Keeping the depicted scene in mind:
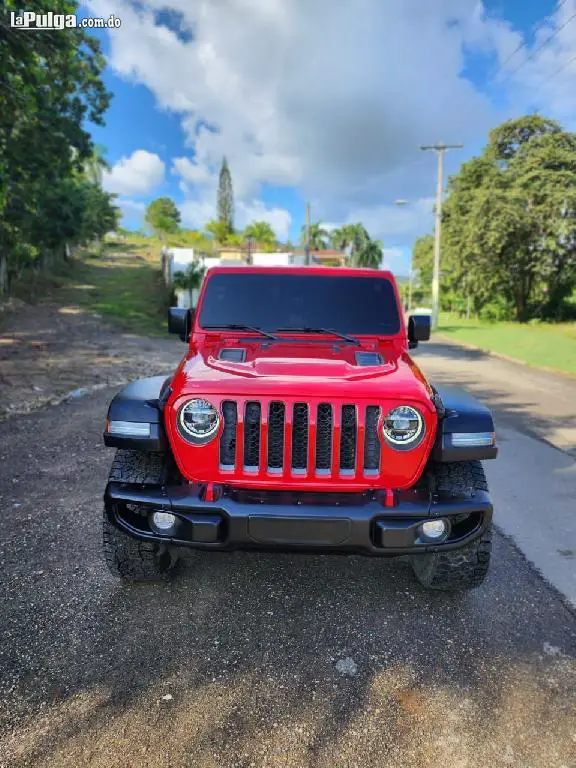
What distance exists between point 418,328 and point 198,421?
2135 mm

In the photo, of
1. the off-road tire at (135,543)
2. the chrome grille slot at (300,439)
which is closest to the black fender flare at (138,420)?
the off-road tire at (135,543)

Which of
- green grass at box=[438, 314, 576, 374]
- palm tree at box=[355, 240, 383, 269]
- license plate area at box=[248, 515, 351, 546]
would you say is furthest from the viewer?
palm tree at box=[355, 240, 383, 269]

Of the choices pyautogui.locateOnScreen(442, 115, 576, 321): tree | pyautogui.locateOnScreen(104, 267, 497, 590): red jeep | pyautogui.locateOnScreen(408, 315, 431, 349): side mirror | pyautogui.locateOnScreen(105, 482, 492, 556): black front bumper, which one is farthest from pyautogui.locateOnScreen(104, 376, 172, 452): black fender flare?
pyautogui.locateOnScreen(442, 115, 576, 321): tree

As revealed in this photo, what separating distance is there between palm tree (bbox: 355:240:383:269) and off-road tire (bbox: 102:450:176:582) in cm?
8476

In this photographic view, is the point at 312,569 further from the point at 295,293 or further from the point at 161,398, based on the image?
the point at 295,293

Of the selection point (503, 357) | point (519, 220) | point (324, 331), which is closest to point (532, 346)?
point (503, 357)

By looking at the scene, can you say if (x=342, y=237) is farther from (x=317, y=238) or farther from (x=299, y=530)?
(x=299, y=530)

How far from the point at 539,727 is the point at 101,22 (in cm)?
1005

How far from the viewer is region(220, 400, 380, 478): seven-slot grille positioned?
103 inches

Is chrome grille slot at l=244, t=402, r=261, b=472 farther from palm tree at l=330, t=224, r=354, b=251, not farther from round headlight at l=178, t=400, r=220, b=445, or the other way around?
palm tree at l=330, t=224, r=354, b=251

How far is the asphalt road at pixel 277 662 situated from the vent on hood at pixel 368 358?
132 cm

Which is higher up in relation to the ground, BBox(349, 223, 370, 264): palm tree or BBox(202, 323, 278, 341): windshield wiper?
BBox(349, 223, 370, 264): palm tree

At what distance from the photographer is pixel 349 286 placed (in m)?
4.01

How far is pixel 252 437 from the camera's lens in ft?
8.77
